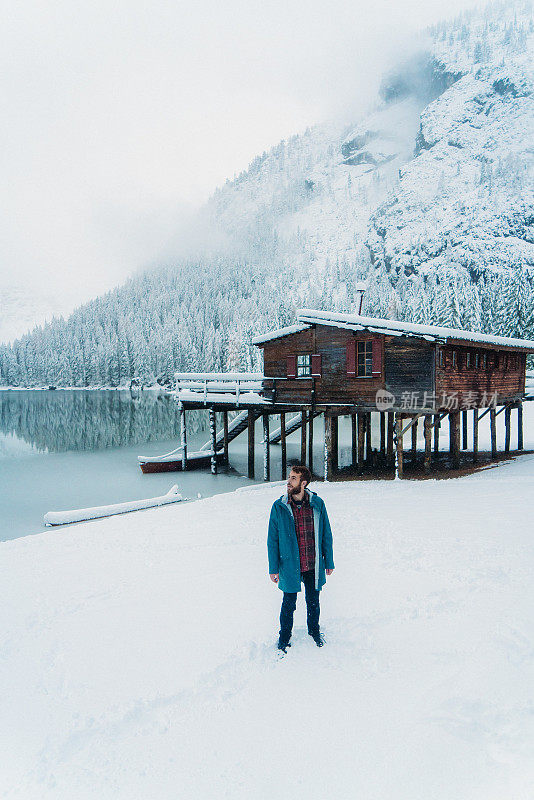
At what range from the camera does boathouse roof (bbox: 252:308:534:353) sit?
19.7m

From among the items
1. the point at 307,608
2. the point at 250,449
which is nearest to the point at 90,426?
the point at 250,449

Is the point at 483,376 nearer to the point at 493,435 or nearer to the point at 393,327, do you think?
the point at 493,435

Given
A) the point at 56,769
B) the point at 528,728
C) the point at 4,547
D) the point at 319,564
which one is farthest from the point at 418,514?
the point at 4,547

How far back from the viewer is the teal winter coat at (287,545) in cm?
562

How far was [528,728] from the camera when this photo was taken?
429 cm

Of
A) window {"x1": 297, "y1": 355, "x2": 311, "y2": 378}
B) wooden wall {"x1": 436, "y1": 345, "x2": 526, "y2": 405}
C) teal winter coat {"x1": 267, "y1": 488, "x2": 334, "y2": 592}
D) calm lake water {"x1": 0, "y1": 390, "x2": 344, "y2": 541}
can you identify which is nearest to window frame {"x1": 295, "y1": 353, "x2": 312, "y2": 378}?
window {"x1": 297, "y1": 355, "x2": 311, "y2": 378}

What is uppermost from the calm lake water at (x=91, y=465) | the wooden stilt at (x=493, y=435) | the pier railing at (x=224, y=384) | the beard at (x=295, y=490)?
the pier railing at (x=224, y=384)

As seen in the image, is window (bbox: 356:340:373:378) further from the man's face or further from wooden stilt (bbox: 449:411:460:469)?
the man's face

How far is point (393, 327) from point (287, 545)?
1605cm

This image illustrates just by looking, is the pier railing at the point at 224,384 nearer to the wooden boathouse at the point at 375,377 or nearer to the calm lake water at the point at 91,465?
the wooden boathouse at the point at 375,377

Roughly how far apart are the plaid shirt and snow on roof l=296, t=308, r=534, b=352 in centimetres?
1529

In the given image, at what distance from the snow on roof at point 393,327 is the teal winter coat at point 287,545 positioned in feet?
50.0

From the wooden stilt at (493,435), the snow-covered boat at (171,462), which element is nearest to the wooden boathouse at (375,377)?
the wooden stilt at (493,435)

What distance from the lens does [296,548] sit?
5637 mm
